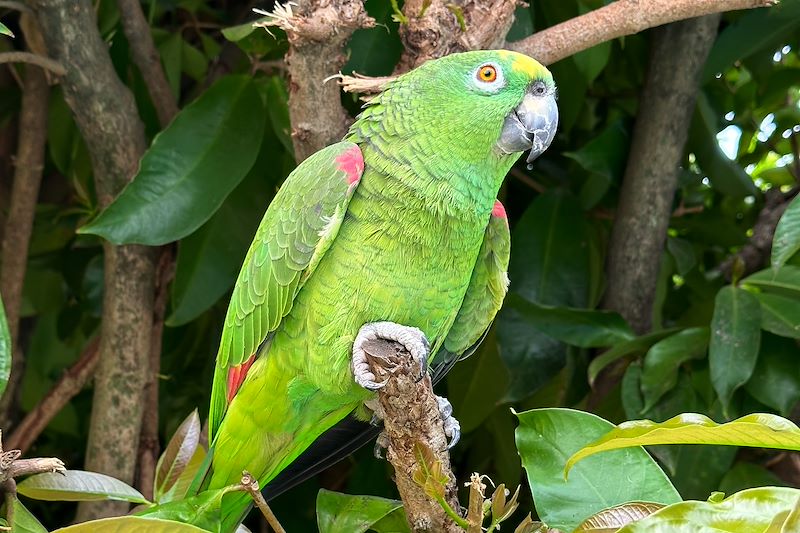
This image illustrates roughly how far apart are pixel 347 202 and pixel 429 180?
5.0 inches

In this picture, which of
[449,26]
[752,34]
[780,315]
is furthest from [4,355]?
[752,34]

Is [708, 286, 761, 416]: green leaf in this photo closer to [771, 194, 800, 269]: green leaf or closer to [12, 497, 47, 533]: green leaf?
[771, 194, 800, 269]: green leaf

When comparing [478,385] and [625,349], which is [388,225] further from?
[478,385]

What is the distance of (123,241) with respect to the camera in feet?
5.15

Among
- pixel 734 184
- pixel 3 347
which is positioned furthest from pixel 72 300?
pixel 734 184

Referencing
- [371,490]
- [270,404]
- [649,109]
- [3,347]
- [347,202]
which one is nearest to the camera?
[3,347]

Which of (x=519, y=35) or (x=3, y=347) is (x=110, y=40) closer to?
(x=519, y=35)

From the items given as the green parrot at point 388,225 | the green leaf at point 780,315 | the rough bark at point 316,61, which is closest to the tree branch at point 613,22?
the green parrot at point 388,225

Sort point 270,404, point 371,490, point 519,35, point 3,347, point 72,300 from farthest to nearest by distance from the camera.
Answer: point 72,300 → point 371,490 → point 519,35 → point 270,404 → point 3,347

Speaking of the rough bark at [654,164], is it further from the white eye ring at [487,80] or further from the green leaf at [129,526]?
the green leaf at [129,526]

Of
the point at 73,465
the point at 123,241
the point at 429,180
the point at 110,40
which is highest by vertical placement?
the point at 110,40

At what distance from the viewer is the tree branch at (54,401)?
6.38 ft

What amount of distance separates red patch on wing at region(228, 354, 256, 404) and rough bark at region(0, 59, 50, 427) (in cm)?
75

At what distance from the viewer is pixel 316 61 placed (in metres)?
1.36
